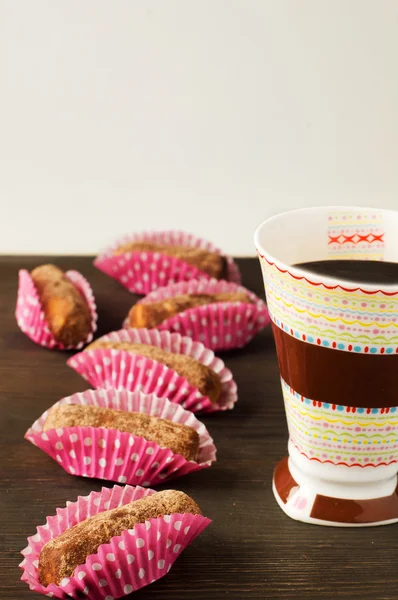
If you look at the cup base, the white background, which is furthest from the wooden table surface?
the white background

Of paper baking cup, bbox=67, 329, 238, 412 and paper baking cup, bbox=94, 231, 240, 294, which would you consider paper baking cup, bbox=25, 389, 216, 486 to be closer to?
paper baking cup, bbox=67, 329, 238, 412

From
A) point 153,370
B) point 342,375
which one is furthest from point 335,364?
point 153,370

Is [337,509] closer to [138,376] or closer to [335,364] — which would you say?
[335,364]

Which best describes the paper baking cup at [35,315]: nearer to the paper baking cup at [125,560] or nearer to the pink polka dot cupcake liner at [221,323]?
the pink polka dot cupcake liner at [221,323]

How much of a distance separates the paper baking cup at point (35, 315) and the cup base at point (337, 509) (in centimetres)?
37

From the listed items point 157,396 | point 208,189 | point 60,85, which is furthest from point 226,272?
point 60,85

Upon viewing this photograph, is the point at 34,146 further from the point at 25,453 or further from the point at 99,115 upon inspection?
the point at 25,453

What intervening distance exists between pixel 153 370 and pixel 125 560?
0.27m

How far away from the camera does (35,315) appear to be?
950 millimetres

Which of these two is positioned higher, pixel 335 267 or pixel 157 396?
pixel 335 267

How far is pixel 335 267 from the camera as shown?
655 mm

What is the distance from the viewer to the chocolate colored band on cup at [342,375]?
0.57m

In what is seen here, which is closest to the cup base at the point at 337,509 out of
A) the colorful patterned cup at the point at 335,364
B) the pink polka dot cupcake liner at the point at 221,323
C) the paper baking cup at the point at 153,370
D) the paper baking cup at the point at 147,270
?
the colorful patterned cup at the point at 335,364

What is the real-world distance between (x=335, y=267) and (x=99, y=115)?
1.10 metres
